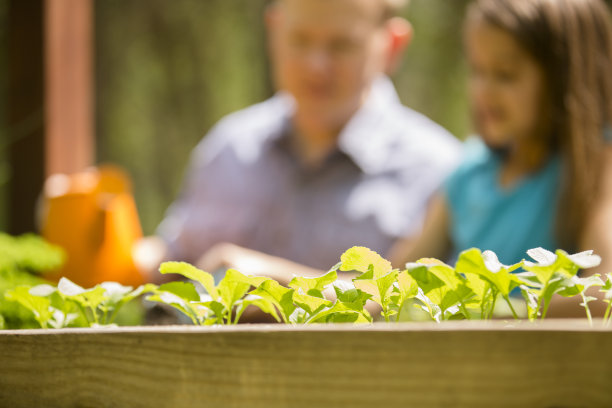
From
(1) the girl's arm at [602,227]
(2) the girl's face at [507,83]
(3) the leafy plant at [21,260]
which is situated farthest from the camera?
(2) the girl's face at [507,83]

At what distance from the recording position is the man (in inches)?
65.8

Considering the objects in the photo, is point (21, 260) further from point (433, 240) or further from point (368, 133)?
point (368, 133)

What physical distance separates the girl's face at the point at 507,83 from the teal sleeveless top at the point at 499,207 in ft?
0.38

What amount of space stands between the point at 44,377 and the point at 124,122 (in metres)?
5.39

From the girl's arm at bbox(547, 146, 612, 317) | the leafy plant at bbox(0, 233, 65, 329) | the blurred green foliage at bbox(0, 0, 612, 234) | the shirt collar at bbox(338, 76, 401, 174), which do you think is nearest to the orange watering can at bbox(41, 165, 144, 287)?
the leafy plant at bbox(0, 233, 65, 329)

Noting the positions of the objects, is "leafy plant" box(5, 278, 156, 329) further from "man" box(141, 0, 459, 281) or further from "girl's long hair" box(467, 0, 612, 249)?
"man" box(141, 0, 459, 281)

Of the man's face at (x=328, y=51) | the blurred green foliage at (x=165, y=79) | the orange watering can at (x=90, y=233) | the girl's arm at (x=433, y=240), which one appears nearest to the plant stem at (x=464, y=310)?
the girl's arm at (x=433, y=240)

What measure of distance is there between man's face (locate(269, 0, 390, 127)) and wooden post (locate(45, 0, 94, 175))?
546 mm

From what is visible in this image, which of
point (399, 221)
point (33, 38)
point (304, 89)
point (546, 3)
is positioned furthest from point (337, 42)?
point (33, 38)

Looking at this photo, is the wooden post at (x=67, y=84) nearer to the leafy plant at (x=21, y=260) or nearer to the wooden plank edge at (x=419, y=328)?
the leafy plant at (x=21, y=260)

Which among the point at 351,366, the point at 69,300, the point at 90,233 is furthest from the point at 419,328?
the point at 90,233

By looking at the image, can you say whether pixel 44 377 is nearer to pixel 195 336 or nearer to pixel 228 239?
pixel 195 336

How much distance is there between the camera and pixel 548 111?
1224mm

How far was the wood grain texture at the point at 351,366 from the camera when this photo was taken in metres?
0.25
